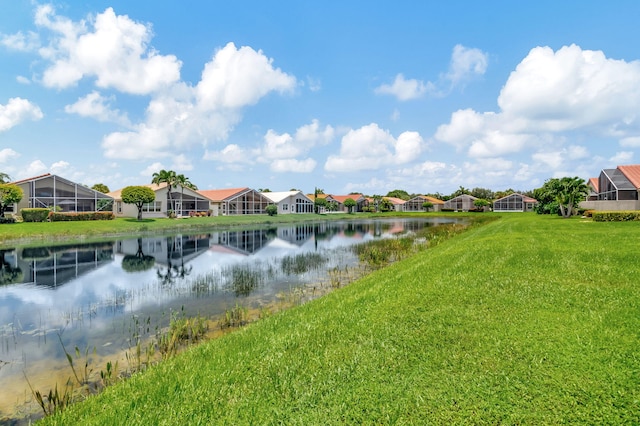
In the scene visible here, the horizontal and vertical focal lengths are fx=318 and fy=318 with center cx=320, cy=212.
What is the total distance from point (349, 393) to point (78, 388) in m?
5.59

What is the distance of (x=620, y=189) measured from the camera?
36594 mm

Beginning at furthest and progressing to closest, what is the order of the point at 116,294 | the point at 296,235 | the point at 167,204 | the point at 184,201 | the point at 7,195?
the point at 184,201 → the point at 167,204 → the point at 296,235 → the point at 7,195 → the point at 116,294

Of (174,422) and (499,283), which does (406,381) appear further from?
(499,283)

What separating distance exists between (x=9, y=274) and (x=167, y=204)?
142 ft

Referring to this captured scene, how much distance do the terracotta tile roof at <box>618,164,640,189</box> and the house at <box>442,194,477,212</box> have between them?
194 ft

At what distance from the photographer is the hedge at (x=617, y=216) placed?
82.2 feet

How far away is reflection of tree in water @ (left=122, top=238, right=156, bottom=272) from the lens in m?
19.0

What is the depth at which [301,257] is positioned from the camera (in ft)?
70.6

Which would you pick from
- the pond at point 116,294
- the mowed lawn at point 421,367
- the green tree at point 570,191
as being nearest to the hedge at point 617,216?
the green tree at point 570,191

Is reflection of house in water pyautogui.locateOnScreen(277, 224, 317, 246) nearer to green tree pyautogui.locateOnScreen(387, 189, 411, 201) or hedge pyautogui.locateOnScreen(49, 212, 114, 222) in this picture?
hedge pyautogui.locateOnScreen(49, 212, 114, 222)

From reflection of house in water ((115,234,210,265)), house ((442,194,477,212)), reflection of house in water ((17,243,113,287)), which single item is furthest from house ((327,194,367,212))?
reflection of house in water ((17,243,113,287))

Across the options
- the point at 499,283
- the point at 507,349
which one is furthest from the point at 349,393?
the point at 499,283

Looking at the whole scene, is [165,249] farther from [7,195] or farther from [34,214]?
[7,195]

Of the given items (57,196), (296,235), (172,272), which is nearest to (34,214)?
(57,196)
